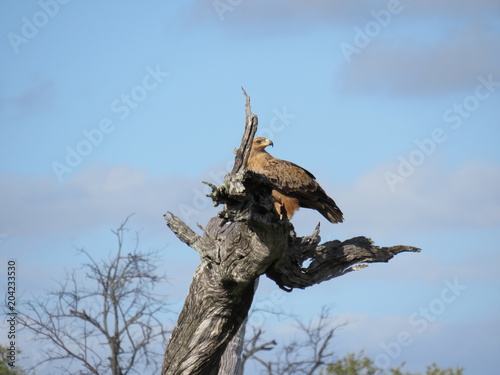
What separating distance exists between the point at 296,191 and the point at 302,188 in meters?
0.08

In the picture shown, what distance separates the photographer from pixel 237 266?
7.73 metres

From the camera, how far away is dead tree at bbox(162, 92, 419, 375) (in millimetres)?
7488

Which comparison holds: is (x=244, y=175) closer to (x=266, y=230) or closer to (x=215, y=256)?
(x=266, y=230)

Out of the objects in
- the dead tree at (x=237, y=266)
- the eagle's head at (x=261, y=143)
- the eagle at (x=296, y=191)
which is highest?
the eagle's head at (x=261, y=143)

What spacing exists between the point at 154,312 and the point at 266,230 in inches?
307

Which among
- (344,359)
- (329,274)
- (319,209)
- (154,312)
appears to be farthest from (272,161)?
(344,359)

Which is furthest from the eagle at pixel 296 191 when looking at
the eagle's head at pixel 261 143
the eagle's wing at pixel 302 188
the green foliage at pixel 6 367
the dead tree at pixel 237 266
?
the green foliage at pixel 6 367

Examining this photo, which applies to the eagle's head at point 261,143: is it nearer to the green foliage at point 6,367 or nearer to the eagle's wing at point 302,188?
the eagle's wing at point 302,188

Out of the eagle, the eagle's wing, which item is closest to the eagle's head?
the eagle

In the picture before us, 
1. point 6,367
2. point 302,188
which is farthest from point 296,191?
point 6,367

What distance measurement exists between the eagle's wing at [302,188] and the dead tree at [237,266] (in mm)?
1213

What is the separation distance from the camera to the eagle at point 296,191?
9.97 m

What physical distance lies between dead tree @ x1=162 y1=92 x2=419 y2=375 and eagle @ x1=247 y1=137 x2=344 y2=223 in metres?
1.24

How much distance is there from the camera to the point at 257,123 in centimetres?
745
